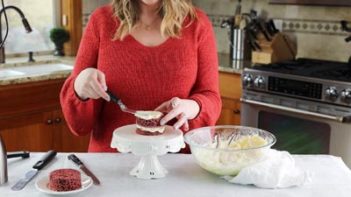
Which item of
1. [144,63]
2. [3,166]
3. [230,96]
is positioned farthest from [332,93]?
[3,166]

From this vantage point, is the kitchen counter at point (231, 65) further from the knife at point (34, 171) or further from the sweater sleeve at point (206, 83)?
the knife at point (34, 171)

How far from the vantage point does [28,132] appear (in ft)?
9.41

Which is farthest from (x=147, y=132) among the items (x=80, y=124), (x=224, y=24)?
(x=224, y=24)

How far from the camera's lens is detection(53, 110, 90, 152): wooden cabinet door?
3.01 m

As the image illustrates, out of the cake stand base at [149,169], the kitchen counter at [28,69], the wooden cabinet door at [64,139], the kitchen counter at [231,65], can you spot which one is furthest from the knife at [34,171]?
the kitchen counter at [231,65]

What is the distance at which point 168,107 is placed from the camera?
147 cm

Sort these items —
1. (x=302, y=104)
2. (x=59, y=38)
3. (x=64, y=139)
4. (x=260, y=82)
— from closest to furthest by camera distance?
(x=302, y=104) → (x=260, y=82) → (x=64, y=139) → (x=59, y=38)

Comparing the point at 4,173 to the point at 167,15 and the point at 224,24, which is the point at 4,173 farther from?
the point at 224,24

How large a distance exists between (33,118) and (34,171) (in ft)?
5.28

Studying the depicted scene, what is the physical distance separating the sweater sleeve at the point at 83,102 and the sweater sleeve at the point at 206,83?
31cm

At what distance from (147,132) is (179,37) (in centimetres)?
46

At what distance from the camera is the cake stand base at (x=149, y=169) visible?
50.8 inches

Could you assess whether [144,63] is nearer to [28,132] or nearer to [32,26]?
[28,132]

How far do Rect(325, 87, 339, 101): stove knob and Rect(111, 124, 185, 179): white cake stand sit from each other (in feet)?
4.76
